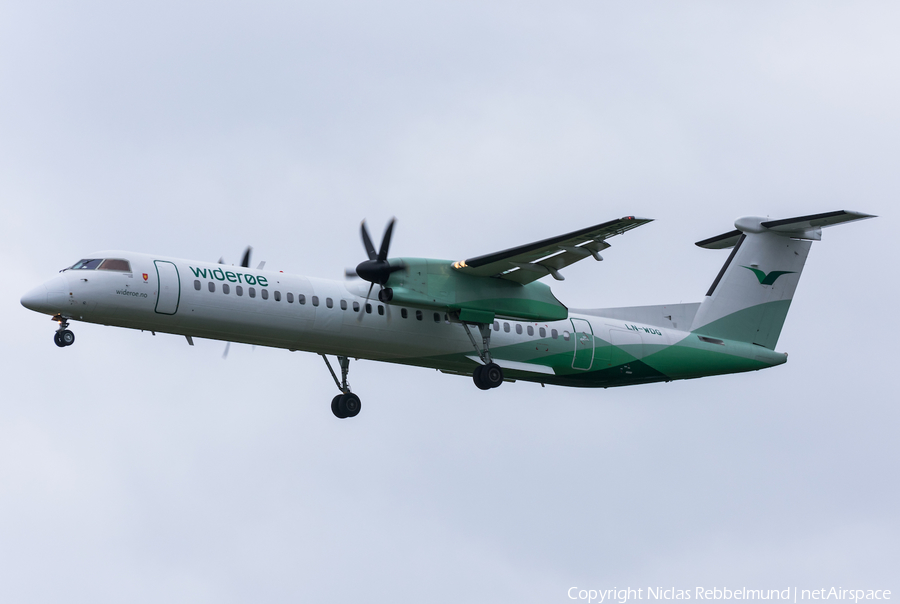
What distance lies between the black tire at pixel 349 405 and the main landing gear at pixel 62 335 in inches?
285

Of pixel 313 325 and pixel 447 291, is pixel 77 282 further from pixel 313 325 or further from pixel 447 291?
pixel 447 291

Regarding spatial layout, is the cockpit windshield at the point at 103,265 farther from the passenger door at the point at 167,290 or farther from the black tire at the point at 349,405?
the black tire at the point at 349,405

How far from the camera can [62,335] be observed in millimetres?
19250

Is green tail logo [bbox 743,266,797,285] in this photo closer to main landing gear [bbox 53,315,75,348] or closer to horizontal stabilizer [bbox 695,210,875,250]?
horizontal stabilizer [bbox 695,210,875,250]

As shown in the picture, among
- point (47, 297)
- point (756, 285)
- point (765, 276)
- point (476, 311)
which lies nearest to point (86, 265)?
point (47, 297)

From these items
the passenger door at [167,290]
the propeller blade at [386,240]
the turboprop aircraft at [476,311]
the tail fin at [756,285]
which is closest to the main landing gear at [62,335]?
the turboprop aircraft at [476,311]

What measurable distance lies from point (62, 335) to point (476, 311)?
27.9 feet

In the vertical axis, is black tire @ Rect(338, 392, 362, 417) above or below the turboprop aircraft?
below

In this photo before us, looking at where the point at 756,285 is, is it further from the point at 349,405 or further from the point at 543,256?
the point at 349,405

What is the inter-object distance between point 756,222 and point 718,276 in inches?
66.4

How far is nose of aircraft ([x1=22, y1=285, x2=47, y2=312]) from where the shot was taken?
19.0 metres

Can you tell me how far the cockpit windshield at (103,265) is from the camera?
19672 mm

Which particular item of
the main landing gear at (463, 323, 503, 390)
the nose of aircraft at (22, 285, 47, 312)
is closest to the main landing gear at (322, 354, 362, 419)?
the main landing gear at (463, 323, 503, 390)

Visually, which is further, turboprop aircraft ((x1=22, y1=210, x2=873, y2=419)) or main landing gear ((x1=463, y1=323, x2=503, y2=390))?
main landing gear ((x1=463, y1=323, x2=503, y2=390))
